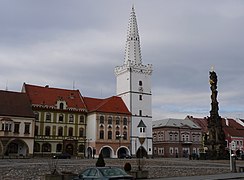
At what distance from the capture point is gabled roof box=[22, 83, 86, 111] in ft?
228

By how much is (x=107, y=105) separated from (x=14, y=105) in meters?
20.1

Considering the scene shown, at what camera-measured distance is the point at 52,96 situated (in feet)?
237

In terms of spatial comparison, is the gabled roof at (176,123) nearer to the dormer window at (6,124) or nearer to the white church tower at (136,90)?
the white church tower at (136,90)

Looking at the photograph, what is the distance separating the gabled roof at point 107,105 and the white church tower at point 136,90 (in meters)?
1.39

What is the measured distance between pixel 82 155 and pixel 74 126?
20.5 feet

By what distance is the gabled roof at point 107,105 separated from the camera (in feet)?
240

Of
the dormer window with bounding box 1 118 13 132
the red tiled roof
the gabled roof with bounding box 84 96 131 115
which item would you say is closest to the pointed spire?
the gabled roof with bounding box 84 96 131 115

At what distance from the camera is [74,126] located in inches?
2817

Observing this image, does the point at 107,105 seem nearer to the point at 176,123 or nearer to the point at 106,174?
the point at 176,123

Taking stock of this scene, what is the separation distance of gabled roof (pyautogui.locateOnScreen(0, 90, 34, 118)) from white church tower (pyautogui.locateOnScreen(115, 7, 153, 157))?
2292cm

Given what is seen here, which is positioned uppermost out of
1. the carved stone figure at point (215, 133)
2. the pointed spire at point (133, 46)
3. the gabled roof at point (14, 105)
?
the pointed spire at point (133, 46)

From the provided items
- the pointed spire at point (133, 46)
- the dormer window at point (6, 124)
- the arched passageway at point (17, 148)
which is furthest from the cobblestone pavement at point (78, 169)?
the pointed spire at point (133, 46)

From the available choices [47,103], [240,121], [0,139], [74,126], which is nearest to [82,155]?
[74,126]

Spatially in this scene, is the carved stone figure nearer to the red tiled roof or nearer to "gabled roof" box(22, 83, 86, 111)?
"gabled roof" box(22, 83, 86, 111)
